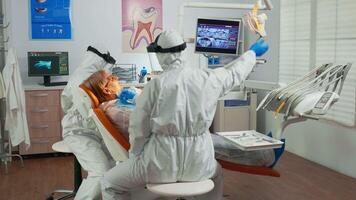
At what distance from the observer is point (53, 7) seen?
5.26 meters

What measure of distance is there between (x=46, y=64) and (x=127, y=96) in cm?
254

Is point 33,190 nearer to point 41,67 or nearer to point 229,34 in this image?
point 41,67

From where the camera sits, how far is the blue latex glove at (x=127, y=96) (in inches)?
114

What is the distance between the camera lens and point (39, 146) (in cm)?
486

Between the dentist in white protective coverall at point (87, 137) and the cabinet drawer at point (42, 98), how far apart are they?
1703mm

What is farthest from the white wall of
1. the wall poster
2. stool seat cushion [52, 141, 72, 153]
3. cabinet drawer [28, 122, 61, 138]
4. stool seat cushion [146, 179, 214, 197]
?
stool seat cushion [146, 179, 214, 197]

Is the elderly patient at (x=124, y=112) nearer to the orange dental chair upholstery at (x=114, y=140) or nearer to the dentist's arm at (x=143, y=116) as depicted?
the orange dental chair upholstery at (x=114, y=140)

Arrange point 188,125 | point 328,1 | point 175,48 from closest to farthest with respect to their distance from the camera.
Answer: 1. point 188,125
2. point 175,48
3. point 328,1

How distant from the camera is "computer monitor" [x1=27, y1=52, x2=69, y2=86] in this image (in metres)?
5.00

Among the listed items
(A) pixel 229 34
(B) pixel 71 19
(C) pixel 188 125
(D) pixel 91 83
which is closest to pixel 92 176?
(D) pixel 91 83

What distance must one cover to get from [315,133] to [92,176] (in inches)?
118

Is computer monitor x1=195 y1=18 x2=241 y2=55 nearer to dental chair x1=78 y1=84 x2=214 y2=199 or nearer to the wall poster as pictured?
dental chair x1=78 y1=84 x2=214 y2=199

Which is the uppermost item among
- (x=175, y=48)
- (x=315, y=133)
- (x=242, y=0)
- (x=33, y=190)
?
(x=242, y=0)

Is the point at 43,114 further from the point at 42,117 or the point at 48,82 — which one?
the point at 48,82
